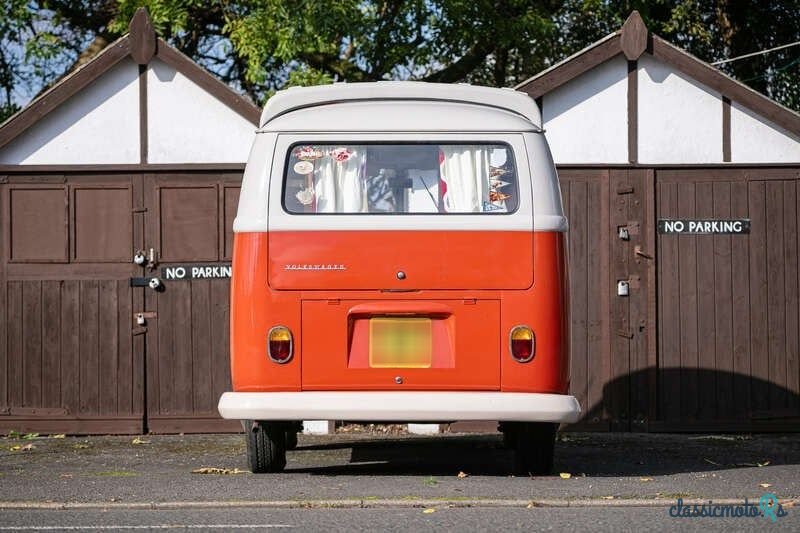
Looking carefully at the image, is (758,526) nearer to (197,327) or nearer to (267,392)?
(267,392)

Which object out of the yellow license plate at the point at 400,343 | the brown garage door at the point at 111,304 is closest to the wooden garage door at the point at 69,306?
the brown garage door at the point at 111,304

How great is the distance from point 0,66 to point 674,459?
1544cm

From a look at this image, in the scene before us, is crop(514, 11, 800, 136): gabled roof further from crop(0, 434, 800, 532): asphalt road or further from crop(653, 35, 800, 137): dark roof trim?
crop(0, 434, 800, 532): asphalt road

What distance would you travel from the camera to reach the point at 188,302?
13.1 meters

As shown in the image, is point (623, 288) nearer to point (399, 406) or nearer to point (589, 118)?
point (589, 118)

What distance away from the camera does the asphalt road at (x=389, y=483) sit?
676 cm

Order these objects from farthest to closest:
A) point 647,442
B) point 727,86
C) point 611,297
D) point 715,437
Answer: point 727,86 < point 611,297 < point 715,437 < point 647,442

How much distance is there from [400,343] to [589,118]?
5587 mm

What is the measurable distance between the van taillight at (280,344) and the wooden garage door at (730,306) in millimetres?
5684

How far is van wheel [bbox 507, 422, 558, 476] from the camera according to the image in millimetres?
8891

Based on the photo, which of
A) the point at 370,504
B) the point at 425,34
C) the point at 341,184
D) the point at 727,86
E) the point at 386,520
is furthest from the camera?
the point at 425,34

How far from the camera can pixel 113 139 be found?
1320cm

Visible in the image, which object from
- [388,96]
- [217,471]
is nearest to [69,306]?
[217,471]

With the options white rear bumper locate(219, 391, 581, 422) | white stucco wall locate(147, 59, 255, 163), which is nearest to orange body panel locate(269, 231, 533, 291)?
white rear bumper locate(219, 391, 581, 422)
